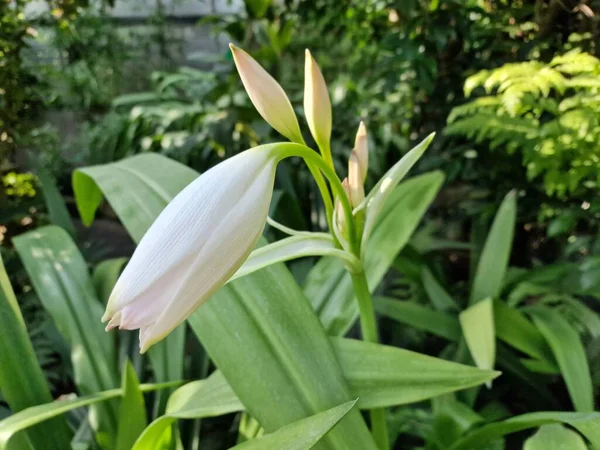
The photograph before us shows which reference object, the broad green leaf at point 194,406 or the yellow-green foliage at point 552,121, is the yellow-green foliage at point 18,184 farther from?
the yellow-green foliage at point 552,121

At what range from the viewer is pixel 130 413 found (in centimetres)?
43

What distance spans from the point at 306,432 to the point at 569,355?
1.41 feet

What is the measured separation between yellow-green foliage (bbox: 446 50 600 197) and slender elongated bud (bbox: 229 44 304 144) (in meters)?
0.34

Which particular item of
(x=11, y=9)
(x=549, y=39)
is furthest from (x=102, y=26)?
(x=549, y=39)

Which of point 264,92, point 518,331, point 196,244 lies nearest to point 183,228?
point 196,244

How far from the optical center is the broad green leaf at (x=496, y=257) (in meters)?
0.68

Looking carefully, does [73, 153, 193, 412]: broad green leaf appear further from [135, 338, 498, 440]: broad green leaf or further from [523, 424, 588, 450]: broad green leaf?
[523, 424, 588, 450]: broad green leaf

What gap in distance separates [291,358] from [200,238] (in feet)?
0.54

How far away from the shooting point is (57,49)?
151cm

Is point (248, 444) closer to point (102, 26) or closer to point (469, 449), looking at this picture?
point (469, 449)

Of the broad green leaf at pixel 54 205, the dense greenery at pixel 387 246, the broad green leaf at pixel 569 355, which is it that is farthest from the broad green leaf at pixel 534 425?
the broad green leaf at pixel 54 205

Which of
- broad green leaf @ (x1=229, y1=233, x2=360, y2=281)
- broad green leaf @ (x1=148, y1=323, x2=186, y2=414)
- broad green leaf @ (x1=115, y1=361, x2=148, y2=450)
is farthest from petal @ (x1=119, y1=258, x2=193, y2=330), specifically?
broad green leaf @ (x1=148, y1=323, x2=186, y2=414)

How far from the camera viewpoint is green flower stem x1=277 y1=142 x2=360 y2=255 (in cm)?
27

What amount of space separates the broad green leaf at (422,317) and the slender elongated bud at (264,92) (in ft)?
1.36
